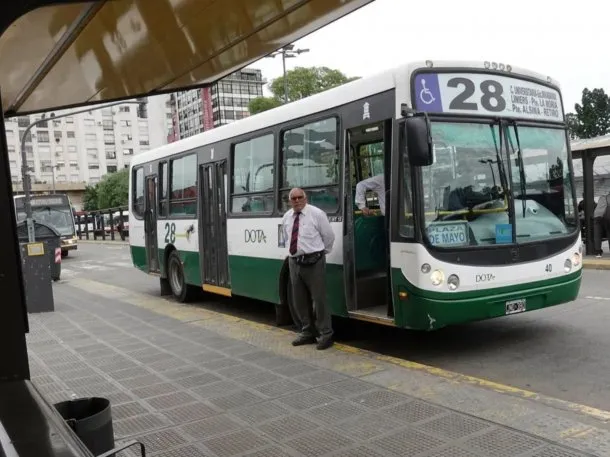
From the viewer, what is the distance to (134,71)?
4.42m

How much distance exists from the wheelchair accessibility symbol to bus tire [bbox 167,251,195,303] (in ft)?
21.0

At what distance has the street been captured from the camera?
5312mm

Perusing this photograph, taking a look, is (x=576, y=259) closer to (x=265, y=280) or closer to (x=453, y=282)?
(x=453, y=282)

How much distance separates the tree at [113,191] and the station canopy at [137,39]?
6941 centimetres

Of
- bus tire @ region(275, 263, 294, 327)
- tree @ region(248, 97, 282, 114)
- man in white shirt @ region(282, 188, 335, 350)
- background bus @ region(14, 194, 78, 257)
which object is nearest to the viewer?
man in white shirt @ region(282, 188, 335, 350)

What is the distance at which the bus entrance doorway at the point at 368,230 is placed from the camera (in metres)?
6.71

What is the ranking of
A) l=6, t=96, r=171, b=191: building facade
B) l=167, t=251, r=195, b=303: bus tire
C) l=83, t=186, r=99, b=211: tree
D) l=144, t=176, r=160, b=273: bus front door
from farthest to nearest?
l=6, t=96, r=171, b=191: building facade
l=83, t=186, r=99, b=211: tree
l=144, t=176, r=160, b=273: bus front door
l=167, t=251, r=195, b=303: bus tire

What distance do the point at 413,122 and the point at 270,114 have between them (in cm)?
300

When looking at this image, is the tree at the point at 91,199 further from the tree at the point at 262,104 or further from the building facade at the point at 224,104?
the tree at the point at 262,104

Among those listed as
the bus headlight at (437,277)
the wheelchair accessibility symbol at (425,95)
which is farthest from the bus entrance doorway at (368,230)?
the bus headlight at (437,277)

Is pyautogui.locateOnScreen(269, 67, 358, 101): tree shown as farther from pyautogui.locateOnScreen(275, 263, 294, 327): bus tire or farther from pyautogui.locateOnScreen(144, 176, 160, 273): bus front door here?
pyautogui.locateOnScreen(275, 263, 294, 327): bus tire

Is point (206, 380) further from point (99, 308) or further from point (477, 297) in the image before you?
point (99, 308)

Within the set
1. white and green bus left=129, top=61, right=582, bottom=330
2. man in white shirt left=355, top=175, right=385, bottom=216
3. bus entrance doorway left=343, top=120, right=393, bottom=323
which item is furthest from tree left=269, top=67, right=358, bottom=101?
man in white shirt left=355, top=175, right=385, bottom=216

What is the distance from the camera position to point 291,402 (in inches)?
195
